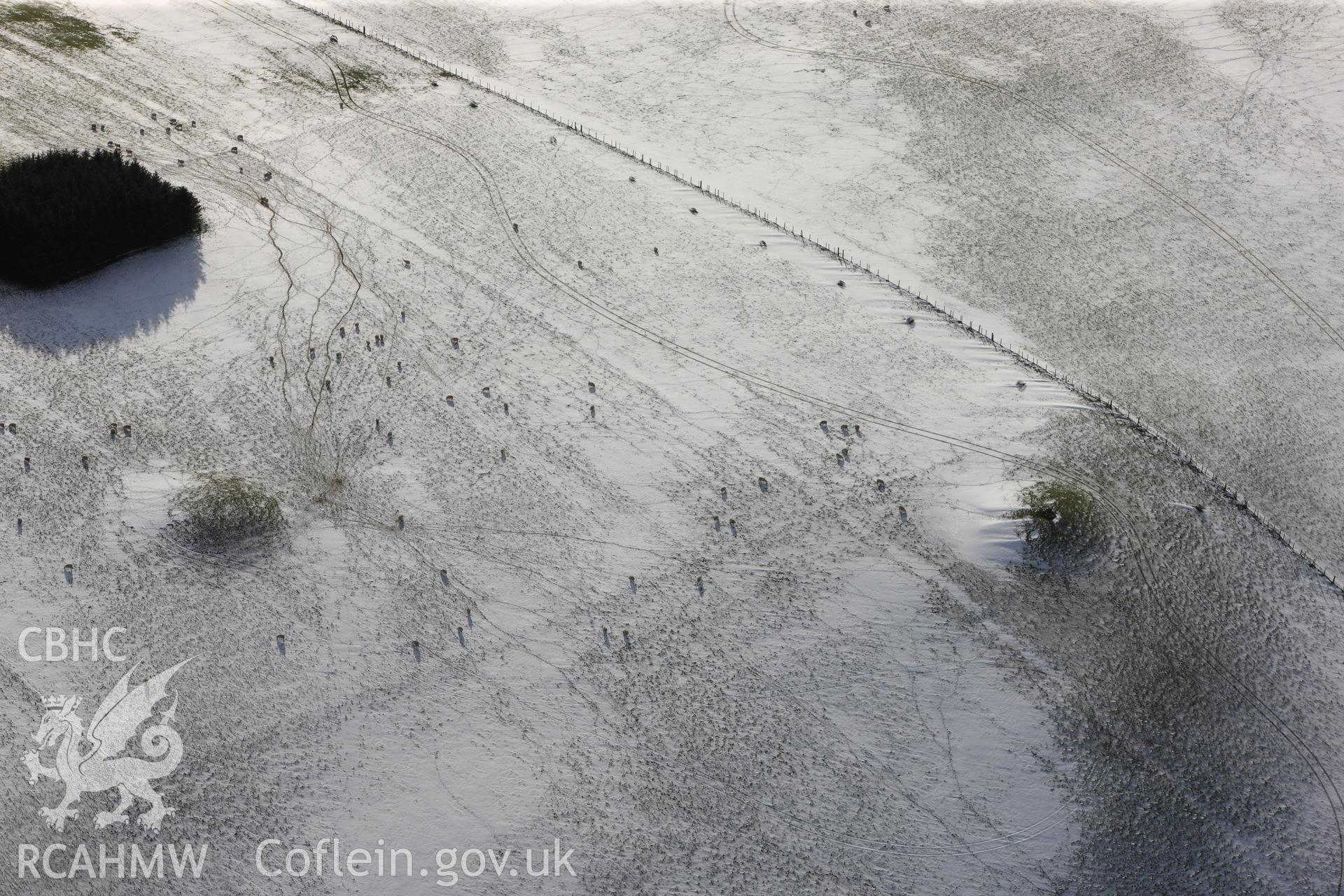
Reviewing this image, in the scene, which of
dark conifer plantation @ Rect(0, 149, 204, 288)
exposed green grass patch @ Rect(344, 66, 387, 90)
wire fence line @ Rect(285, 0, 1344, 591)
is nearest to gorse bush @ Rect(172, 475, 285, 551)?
dark conifer plantation @ Rect(0, 149, 204, 288)

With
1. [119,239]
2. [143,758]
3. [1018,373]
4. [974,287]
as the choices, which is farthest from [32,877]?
[974,287]

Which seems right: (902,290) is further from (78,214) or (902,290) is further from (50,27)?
(50,27)

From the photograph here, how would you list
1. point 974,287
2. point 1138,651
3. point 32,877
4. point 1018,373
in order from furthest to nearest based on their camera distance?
point 974,287, point 1018,373, point 1138,651, point 32,877

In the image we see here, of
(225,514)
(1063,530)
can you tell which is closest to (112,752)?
(225,514)

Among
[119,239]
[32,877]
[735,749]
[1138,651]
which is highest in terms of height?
[119,239]

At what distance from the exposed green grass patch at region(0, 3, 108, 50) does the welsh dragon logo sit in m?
34.9

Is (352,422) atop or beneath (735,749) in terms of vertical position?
atop

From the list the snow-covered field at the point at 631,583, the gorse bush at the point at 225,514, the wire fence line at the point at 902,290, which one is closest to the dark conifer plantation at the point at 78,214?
the snow-covered field at the point at 631,583

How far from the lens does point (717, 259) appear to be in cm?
4000

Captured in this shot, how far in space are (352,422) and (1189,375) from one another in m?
26.0

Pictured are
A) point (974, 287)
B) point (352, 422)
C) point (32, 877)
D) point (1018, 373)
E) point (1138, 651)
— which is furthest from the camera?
point (974, 287)

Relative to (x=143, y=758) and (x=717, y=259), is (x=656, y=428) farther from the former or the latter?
(x=143, y=758)

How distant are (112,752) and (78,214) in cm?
1992

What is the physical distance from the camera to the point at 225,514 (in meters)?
29.2
